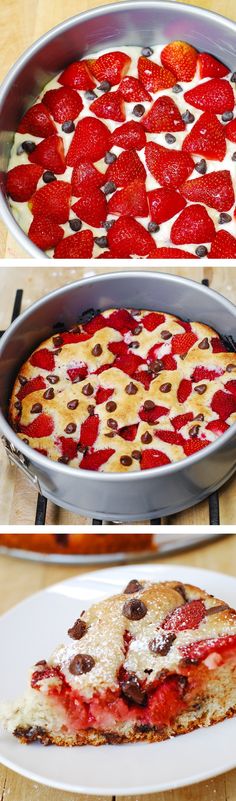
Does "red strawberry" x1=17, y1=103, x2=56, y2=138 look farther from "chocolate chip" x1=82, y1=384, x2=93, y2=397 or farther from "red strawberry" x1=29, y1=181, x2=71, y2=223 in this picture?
"chocolate chip" x1=82, y1=384, x2=93, y2=397

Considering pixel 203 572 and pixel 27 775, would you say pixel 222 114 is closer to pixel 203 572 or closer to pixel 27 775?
pixel 203 572

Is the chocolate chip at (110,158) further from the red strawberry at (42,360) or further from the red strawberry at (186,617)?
the red strawberry at (186,617)

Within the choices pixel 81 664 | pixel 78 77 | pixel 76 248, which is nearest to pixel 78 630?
pixel 81 664

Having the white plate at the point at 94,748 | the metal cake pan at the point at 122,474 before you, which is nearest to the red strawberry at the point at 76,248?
the metal cake pan at the point at 122,474

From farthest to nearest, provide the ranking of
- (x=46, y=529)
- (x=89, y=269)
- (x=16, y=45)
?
1. (x=16, y=45)
2. (x=89, y=269)
3. (x=46, y=529)

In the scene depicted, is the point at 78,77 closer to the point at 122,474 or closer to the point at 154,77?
the point at 154,77

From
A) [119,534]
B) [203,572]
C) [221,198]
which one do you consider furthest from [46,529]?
[221,198]

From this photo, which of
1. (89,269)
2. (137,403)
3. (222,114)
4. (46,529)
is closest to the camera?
(46,529)

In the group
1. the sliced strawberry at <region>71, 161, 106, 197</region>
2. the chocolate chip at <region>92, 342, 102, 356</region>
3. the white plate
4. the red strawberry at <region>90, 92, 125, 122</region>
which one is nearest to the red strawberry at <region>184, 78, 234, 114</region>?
the red strawberry at <region>90, 92, 125, 122</region>
